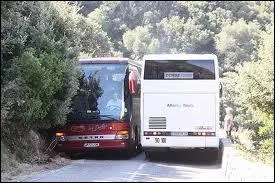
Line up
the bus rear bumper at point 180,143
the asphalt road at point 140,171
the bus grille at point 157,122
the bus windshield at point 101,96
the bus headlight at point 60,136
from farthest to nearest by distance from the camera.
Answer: the bus headlight at point 60,136 → the bus windshield at point 101,96 → the bus grille at point 157,122 → the bus rear bumper at point 180,143 → the asphalt road at point 140,171

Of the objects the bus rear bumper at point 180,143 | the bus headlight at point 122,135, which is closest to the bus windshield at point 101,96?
the bus headlight at point 122,135

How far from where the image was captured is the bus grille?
60.2ft

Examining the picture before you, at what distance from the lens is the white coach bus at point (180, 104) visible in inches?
711

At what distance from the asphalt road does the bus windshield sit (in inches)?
67.2

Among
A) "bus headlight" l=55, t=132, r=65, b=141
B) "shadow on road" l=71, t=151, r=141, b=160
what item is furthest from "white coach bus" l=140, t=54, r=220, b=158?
"bus headlight" l=55, t=132, r=65, b=141

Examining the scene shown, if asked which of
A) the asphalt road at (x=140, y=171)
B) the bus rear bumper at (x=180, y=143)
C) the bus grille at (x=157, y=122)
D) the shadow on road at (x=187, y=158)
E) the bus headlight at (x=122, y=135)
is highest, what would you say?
the bus grille at (x=157, y=122)

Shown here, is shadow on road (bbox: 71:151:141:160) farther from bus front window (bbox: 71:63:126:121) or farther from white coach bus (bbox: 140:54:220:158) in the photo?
white coach bus (bbox: 140:54:220:158)

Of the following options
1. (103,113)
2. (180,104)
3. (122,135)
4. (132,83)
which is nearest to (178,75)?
(180,104)

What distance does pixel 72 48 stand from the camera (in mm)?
19281

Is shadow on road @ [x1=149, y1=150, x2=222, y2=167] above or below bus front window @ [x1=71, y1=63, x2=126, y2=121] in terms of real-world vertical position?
below

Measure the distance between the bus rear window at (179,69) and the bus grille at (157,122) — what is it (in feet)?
4.47

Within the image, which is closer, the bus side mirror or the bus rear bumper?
the bus rear bumper

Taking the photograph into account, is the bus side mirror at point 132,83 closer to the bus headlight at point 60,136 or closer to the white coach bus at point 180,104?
the white coach bus at point 180,104

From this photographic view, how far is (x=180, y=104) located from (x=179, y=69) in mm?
1207
